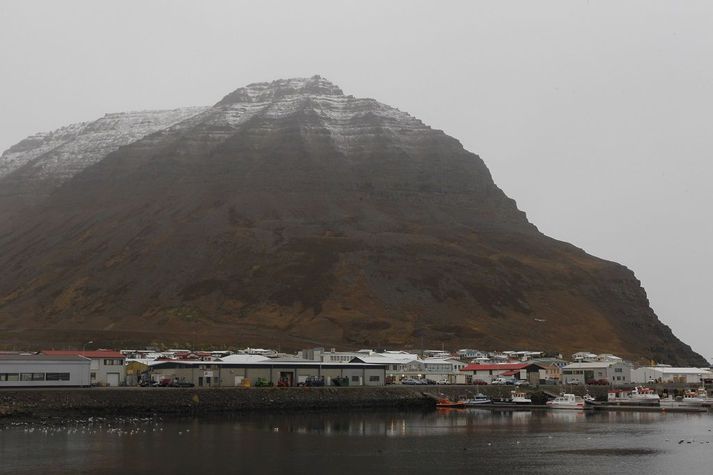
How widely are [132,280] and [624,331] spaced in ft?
328

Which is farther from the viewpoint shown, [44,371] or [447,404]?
[447,404]

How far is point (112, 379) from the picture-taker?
9550 centimetres

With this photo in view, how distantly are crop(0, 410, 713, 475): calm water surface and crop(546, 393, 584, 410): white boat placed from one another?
15.1 m

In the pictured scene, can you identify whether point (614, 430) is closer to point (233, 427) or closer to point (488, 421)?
point (488, 421)

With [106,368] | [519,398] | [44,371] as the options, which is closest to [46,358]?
[44,371]

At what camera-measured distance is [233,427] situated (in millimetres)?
71375

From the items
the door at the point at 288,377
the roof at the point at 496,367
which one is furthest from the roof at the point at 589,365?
the door at the point at 288,377

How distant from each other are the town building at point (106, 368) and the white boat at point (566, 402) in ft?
148

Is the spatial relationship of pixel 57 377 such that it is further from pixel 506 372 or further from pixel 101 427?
pixel 506 372

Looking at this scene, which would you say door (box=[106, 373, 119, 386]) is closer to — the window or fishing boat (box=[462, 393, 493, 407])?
the window

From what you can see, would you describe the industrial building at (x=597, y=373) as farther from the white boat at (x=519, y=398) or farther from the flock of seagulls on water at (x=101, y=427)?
the flock of seagulls on water at (x=101, y=427)

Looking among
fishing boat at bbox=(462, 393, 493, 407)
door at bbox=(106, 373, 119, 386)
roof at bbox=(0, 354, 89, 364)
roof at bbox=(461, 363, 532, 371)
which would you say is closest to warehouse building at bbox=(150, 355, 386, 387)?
door at bbox=(106, 373, 119, 386)

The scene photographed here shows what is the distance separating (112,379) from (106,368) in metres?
1.31

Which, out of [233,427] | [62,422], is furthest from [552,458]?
[62,422]
